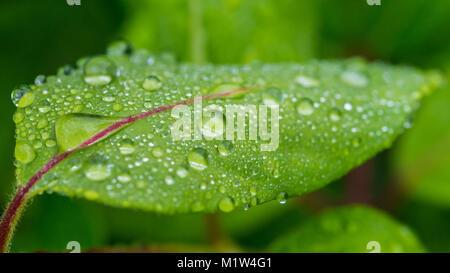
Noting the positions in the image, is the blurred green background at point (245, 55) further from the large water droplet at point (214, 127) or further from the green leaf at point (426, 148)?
the large water droplet at point (214, 127)

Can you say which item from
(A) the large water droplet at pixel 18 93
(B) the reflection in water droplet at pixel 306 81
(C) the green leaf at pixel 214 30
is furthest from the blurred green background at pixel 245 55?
(A) the large water droplet at pixel 18 93

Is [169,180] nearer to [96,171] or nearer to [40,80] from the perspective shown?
[96,171]

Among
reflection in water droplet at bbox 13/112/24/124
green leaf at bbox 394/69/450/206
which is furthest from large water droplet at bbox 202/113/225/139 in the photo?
green leaf at bbox 394/69/450/206

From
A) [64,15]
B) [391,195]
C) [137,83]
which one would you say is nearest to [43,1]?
[64,15]

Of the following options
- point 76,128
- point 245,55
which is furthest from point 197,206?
point 245,55

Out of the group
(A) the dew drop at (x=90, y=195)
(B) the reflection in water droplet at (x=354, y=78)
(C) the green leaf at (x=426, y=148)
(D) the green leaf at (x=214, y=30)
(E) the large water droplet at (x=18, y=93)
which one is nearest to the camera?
(A) the dew drop at (x=90, y=195)

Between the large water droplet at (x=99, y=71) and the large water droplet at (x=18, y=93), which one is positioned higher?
the large water droplet at (x=99, y=71)
